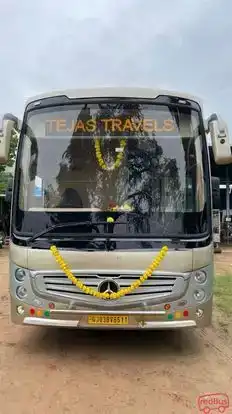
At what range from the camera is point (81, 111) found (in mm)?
6016

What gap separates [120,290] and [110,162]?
1498 mm

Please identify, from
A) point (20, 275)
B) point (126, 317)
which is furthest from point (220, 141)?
point (20, 275)

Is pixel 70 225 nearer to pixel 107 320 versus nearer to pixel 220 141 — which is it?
pixel 107 320

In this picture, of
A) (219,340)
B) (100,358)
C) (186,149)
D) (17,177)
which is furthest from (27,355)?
(186,149)

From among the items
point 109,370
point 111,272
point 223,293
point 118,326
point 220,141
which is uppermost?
point 220,141

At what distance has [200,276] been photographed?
18.6 feet

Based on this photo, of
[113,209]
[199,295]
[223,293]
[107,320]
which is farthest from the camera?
[223,293]

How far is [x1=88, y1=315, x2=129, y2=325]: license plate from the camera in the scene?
18.0ft

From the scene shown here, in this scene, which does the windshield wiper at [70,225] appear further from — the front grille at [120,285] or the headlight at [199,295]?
the headlight at [199,295]

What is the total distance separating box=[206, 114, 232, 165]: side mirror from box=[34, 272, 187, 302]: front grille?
58.5 inches

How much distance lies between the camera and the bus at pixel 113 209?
553 centimetres

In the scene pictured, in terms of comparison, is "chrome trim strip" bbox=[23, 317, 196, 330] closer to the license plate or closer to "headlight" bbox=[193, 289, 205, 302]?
the license plate

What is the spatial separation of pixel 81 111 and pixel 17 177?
1.08 meters

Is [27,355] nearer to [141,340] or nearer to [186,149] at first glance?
[141,340]
